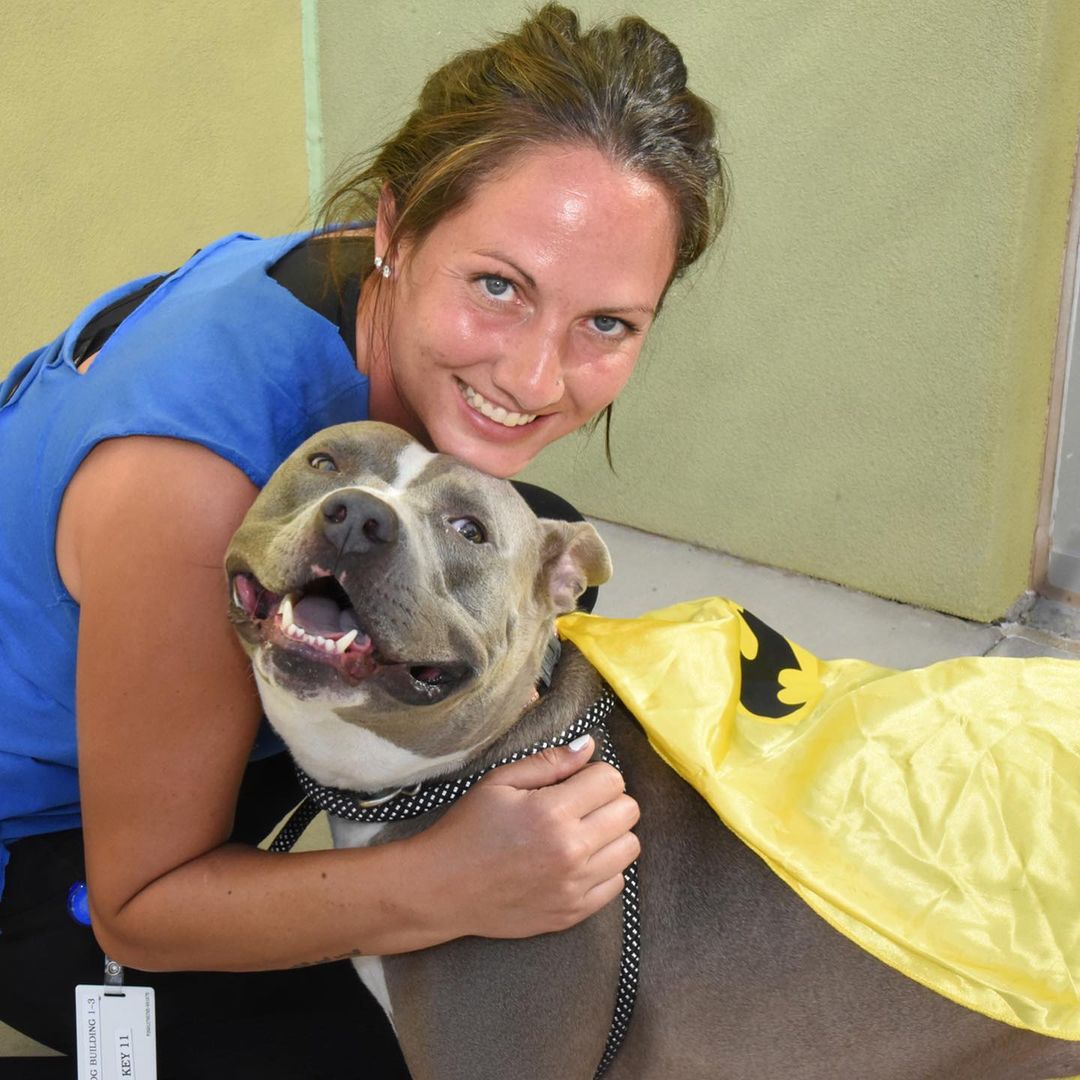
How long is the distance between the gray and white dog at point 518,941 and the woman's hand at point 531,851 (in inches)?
2.6

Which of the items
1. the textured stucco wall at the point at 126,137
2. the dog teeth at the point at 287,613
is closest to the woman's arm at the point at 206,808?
the dog teeth at the point at 287,613

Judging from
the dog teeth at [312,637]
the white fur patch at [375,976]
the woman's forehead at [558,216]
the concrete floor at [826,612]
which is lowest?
the concrete floor at [826,612]

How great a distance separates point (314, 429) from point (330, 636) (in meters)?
0.46

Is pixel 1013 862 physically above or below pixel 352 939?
above

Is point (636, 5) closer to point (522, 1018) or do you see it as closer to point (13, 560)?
point (13, 560)

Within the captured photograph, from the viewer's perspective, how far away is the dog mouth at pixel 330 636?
1539 millimetres

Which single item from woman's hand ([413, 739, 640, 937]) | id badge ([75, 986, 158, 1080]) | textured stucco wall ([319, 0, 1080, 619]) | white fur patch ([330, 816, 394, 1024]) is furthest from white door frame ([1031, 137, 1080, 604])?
id badge ([75, 986, 158, 1080])

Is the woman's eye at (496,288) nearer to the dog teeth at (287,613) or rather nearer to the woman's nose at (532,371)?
the woman's nose at (532,371)

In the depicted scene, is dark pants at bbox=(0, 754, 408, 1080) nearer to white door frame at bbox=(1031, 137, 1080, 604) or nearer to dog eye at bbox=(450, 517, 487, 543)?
dog eye at bbox=(450, 517, 487, 543)

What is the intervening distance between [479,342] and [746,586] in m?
2.35

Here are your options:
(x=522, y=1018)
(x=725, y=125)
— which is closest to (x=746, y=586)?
(x=725, y=125)

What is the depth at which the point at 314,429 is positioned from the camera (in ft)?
6.24

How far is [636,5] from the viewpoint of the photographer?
3.68 meters

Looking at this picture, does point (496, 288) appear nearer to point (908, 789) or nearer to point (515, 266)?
point (515, 266)
